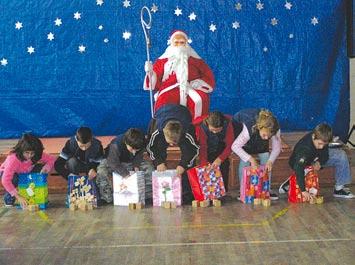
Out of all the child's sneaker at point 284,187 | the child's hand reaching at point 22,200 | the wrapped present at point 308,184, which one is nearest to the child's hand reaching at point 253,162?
the wrapped present at point 308,184

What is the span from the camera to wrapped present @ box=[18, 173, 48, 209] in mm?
4664

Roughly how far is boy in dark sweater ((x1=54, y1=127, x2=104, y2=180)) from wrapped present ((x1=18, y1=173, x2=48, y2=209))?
0.60 feet

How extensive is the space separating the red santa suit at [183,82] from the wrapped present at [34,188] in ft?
3.57

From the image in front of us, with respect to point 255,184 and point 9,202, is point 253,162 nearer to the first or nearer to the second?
point 255,184

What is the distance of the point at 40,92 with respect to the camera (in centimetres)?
619

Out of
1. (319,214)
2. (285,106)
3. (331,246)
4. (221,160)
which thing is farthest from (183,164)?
(285,106)

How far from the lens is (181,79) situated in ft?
17.4

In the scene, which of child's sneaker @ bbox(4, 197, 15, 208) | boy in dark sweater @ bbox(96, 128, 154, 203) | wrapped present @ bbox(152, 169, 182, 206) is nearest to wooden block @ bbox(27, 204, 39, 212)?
child's sneaker @ bbox(4, 197, 15, 208)

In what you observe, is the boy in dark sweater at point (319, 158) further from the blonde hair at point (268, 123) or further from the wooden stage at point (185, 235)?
the blonde hair at point (268, 123)

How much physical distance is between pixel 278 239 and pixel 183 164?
44.1 inches

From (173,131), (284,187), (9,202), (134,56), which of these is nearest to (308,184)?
(284,187)

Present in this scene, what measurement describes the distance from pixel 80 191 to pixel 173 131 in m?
0.75

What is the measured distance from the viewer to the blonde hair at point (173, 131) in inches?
178

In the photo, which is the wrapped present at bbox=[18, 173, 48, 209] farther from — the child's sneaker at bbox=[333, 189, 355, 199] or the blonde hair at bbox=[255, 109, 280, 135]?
the child's sneaker at bbox=[333, 189, 355, 199]
